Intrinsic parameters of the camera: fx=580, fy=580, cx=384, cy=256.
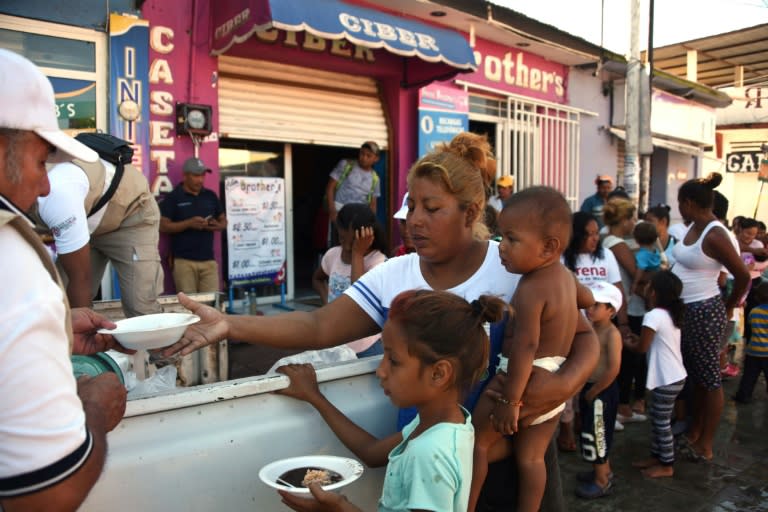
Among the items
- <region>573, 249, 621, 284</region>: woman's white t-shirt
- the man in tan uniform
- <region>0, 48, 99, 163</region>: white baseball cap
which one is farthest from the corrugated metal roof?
<region>0, 48, 99, 163</region>: white baseball cap

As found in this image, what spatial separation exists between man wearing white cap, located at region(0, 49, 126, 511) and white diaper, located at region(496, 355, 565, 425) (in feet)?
3.97

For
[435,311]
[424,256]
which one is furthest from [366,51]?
[435,311]

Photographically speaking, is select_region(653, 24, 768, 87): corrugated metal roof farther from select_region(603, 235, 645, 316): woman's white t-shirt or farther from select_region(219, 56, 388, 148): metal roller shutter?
select_region(603, 235, 645, 316): woman's white t-shirt

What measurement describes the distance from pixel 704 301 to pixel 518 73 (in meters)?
6.45

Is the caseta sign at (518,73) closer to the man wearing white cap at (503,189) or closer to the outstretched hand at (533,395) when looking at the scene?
the man wearing white cap at (503,189)

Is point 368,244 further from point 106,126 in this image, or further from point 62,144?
point 106,126

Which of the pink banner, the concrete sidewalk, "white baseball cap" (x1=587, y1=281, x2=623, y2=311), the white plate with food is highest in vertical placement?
the pink banner

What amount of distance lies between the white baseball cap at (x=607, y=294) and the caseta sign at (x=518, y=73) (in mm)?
5583

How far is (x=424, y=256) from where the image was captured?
200cm

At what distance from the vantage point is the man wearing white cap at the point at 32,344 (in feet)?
3.30

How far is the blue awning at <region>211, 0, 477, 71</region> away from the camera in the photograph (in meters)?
5.53

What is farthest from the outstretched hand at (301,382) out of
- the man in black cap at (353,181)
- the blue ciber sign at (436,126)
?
the blue ciber sign at (436,126)

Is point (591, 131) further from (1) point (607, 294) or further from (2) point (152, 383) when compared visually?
(2) point (152, 383)

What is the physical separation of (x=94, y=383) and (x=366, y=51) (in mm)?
6942
